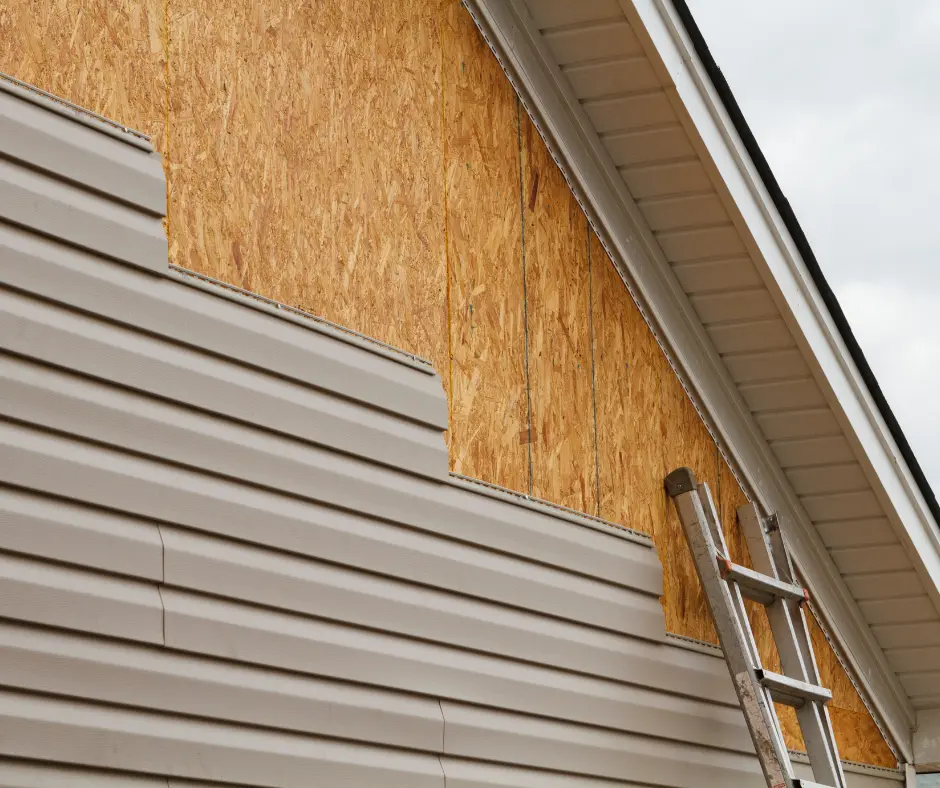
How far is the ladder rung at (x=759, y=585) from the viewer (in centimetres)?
523

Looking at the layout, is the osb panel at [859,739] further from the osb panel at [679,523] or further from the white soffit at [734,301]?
the osb panel at [679,523]

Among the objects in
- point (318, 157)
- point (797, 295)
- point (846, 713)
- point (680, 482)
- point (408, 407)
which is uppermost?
point (797, 295)

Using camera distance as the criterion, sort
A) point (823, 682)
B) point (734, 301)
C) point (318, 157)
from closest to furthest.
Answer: point (318, 157), point (734, 301), point (823, 682)

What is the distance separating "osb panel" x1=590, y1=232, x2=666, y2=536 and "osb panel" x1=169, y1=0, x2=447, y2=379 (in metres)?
1.02

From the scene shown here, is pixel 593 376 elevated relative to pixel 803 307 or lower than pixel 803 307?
lower

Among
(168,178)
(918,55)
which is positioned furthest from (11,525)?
(918,55)

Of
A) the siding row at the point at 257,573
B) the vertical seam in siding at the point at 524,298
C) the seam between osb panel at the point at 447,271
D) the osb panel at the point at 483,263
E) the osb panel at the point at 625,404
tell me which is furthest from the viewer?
the osb panel at the point at 625,404

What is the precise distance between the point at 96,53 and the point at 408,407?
1.43 metres

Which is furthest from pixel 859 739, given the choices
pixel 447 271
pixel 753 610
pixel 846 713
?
pixel 447 271

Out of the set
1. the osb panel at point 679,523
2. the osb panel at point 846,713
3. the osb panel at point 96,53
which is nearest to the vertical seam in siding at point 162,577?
the osb panel at point 96,53

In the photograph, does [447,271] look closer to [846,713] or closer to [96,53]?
[96,53]

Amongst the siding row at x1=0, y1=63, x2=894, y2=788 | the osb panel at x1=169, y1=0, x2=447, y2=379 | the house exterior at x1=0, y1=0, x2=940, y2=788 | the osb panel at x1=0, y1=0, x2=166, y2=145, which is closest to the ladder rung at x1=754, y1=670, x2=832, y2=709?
the house exterior at x1=0, y1=0, x2=940, y2=788

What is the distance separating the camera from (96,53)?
11.3 ft

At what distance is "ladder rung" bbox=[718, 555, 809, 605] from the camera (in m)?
5.23
